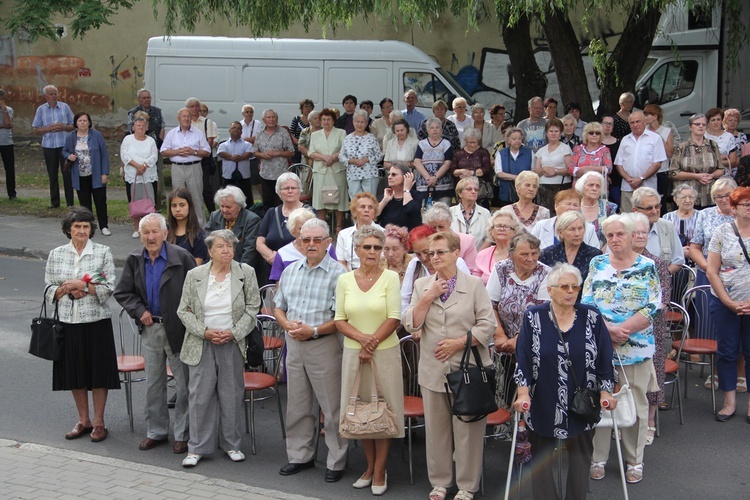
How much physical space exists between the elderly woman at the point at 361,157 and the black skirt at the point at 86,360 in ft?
21.8

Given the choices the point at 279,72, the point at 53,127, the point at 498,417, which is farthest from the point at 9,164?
the point at 498,417

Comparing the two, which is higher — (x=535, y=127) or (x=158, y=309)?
(x=535, y=127)

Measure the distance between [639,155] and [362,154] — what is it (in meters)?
3.83

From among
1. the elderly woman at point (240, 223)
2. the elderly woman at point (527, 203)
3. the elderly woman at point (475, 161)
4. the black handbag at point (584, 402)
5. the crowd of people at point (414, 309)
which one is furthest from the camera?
the elderly woman at point (475, 161)

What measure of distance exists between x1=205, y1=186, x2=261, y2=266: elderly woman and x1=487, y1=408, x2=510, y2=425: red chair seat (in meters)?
3.63

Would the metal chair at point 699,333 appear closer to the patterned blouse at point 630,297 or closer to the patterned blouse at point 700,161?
the patterned blouse at point 630,297

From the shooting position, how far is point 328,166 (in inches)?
581

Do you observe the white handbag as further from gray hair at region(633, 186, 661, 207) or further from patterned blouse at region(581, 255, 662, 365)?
gray hair at region(633, 186, 661, 207)

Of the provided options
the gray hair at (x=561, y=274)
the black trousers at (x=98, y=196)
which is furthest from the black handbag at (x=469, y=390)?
the black trousers at (x=98, y=196)

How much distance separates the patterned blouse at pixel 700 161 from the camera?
1259 cm

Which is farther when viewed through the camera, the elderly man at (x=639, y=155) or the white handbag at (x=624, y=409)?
the elderly man at (x=639, y=155)

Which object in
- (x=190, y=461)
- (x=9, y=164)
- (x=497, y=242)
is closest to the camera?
(x=190, y=461)

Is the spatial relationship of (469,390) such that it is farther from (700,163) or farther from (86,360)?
(700,163)

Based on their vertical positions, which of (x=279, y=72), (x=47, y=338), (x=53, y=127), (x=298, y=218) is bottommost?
(x=47, y=338)
